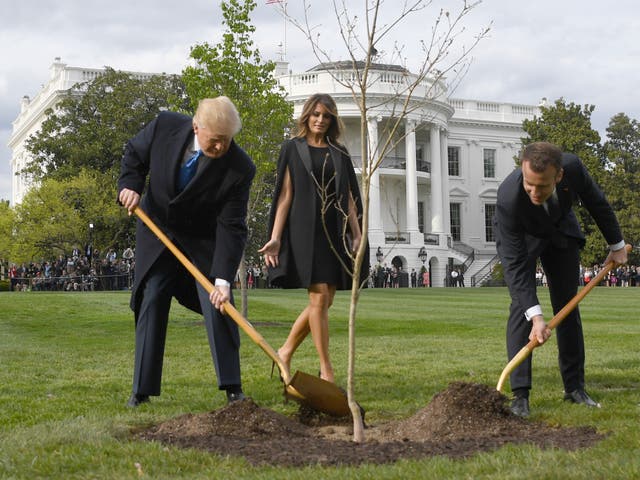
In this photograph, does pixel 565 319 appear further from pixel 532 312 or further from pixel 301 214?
pixel 301 214

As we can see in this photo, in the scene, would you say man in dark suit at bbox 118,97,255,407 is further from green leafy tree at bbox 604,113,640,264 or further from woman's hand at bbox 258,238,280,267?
green leafy tree at bbox 604,113,640,264

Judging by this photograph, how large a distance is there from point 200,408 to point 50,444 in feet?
5.51

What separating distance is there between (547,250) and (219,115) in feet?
7.69

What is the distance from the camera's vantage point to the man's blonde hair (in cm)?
541

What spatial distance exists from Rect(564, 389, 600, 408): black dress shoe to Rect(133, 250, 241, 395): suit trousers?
2180mm

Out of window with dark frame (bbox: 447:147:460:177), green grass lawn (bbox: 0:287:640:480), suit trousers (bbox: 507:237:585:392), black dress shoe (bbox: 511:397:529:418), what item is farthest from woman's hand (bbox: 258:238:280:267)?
window with dark frame (bbox: 447:147:460:177)

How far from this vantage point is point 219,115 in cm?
541

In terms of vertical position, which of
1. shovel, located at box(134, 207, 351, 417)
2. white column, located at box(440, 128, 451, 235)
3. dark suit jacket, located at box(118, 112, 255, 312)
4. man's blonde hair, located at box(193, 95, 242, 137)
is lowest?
shovel, located at box(134, 207, 351, 417)

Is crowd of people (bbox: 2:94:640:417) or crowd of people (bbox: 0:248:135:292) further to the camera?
crowd of people (bbox: 0:248:135:292)

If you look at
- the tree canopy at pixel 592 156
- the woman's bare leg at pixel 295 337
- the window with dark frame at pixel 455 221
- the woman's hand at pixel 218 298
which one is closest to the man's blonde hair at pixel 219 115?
the woman's hand at pixel 218 298

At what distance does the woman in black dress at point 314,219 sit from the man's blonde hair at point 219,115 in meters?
1.13

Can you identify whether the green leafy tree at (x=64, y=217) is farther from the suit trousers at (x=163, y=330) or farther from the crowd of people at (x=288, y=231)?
the suit trousers at (x=163, y=330)

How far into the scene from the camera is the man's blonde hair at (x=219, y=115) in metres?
5.41

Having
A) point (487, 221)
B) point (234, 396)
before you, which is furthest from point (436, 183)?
point (234, 396)
